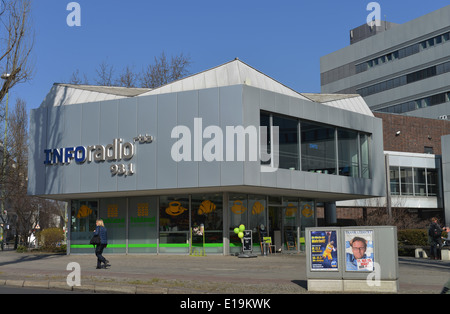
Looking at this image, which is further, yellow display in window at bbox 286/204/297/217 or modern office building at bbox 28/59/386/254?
yellow display in window at bbox 286/204/297/217

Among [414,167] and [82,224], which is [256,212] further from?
[414,167]

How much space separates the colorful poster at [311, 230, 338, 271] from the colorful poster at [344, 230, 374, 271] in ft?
0.93

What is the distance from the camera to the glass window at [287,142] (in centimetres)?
2516

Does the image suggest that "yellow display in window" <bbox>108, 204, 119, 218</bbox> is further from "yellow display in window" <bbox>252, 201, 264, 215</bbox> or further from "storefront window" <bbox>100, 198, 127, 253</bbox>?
"yellow display in window" <bbox>252, 201, 264, 215</bbox>

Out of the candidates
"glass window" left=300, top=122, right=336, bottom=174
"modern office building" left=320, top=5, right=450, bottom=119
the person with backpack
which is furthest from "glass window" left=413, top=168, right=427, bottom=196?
the person with backpack

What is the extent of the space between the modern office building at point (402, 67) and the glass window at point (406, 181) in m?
21.9

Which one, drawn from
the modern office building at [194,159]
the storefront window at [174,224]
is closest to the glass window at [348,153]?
the modern office building at [194,159]

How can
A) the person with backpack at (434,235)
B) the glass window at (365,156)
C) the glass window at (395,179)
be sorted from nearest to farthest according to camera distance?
the person with backpack at (434,235) → the glass window at (365,156) → the glass window at (395,179)

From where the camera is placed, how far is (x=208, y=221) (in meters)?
25.9

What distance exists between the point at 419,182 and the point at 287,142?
27.1 meters

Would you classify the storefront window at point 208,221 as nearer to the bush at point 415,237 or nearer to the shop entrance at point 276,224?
the shop entrance at point 276,224

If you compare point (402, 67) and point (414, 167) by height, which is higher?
point (402, 67)

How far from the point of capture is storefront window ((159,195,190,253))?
26312 mm

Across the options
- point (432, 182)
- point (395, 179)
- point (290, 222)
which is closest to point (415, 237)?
point (290, 222)
